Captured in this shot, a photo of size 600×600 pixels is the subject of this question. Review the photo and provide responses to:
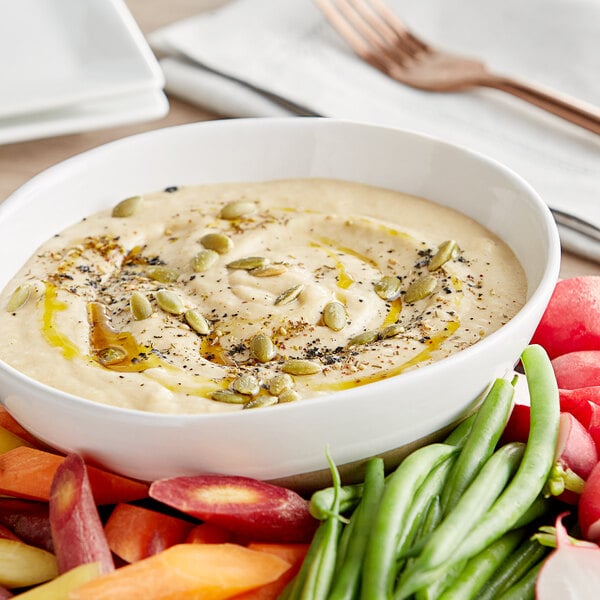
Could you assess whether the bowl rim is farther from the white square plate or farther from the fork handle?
the fork handle

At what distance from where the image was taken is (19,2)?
5.31 m

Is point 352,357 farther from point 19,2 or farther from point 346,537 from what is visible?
point 19,2

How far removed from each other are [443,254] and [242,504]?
112 centimetres

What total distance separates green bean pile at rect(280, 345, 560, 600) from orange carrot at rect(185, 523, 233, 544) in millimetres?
213

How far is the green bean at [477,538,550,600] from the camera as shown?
7.68ft

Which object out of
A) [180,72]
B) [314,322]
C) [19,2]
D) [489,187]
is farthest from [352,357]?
[19,2]

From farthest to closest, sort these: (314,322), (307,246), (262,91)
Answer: (262,91) < (307,246) < (314,322)

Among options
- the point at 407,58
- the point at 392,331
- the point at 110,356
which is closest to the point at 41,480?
the point at 110,356

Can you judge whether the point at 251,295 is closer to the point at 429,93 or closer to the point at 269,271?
the point at 269,271

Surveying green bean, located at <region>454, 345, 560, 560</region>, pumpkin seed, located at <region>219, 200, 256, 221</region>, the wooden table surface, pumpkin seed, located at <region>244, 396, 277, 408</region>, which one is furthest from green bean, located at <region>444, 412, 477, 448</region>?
the wooden table surface

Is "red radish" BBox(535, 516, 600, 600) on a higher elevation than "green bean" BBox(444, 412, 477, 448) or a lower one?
higher

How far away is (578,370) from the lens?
3.01m

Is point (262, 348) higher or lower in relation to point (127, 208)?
higher

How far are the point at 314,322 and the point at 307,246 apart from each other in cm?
46
